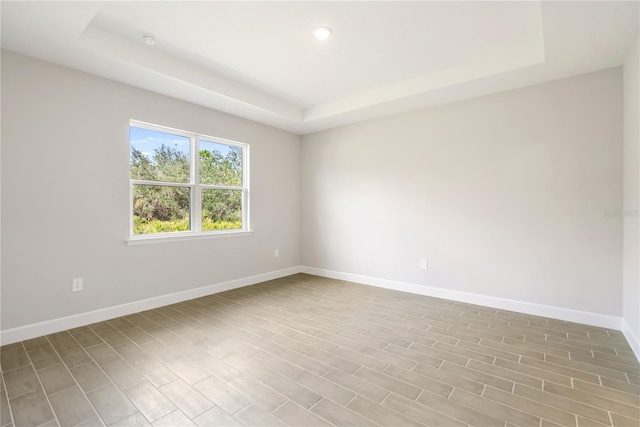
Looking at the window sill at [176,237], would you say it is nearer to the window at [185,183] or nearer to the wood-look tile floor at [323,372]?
the window at [185,183]

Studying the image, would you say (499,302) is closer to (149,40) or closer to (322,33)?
(322,33)

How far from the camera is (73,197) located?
2.96m

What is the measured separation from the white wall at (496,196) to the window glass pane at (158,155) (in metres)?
2.33

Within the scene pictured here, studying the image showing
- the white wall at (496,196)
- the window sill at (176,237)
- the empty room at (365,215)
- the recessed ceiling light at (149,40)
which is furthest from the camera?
the window sill at (176,237)

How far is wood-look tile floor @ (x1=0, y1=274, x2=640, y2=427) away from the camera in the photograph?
1751mm

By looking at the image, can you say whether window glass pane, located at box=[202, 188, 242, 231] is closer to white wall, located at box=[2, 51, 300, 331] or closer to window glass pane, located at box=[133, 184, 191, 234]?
window glass pane, located at box=[133, 184, 191, 234]

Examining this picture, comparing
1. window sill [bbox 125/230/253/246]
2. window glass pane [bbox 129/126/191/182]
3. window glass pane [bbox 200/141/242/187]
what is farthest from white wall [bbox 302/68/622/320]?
window glass pane [bbox 129/126/191/182]

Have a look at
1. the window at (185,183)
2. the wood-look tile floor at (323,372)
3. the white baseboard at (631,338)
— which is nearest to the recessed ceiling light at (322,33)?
the window at (185,183)

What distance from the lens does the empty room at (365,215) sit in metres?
2.02

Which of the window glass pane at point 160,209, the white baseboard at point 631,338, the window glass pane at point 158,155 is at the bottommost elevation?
the white baseboard at point 631,338

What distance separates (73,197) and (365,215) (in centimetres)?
362

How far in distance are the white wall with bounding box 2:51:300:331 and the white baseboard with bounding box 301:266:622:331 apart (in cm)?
247

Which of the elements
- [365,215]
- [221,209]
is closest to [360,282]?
[365,215]

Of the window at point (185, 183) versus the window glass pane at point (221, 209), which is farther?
the window glass pane at point (221, 209)
